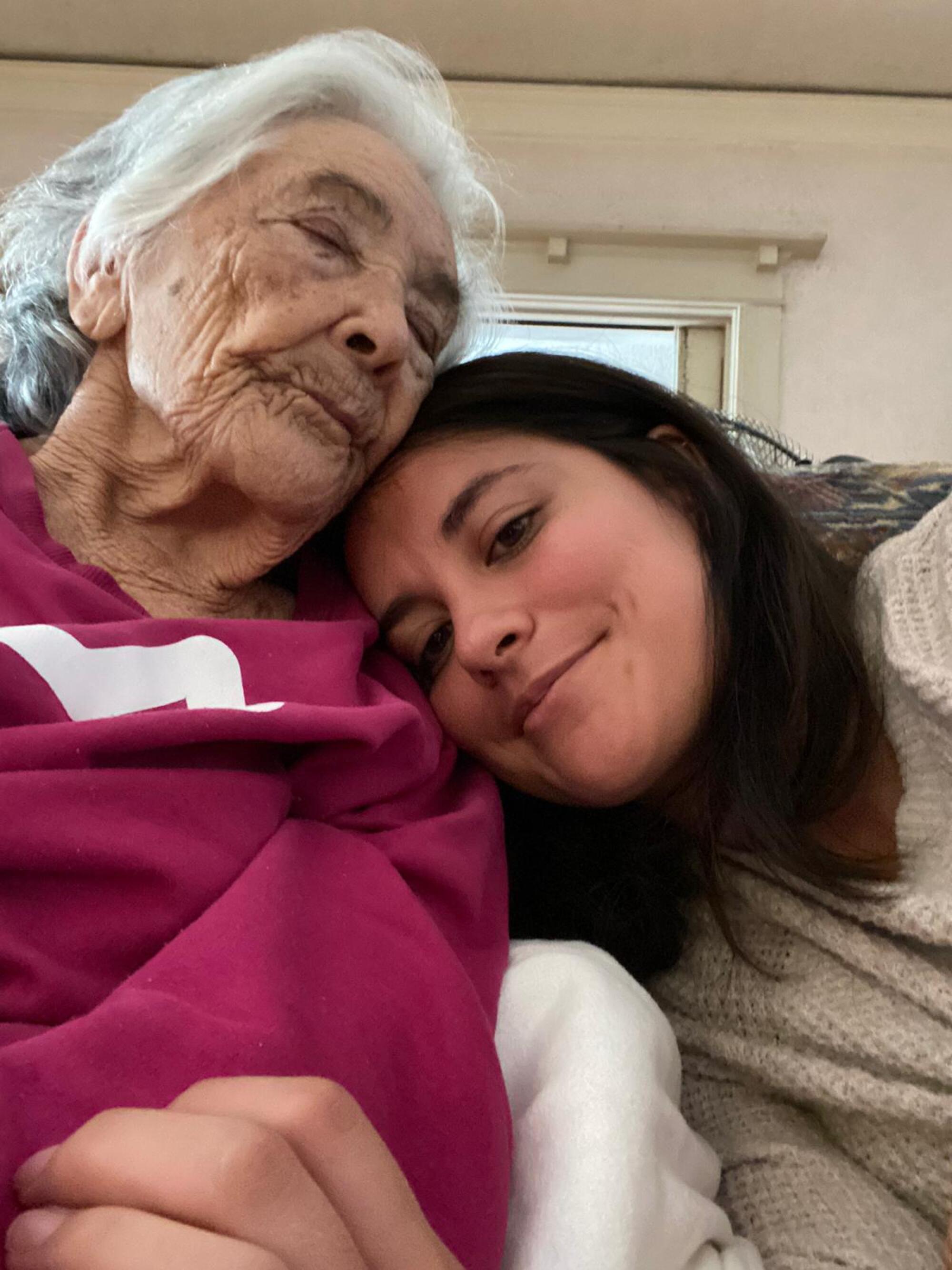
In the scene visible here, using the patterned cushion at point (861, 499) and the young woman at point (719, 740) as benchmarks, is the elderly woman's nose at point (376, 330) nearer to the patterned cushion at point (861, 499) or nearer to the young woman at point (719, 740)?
the young woman at point (719, 740)

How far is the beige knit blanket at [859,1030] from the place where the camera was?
0.71 meters

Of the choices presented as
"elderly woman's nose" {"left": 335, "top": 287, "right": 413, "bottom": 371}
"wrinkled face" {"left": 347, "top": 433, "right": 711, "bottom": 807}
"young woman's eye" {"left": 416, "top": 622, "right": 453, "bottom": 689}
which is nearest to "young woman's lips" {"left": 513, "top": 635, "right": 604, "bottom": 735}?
"wrinkled face" {"left": 347, "top": 433, "right": 711, "bottom": 807}

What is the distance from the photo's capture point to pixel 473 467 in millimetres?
919

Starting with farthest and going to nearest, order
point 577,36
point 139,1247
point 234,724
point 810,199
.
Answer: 1. point 810,199
2. point 577,36
3. point 234,724
4. point 139,1247

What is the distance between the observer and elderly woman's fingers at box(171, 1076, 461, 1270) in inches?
15.0

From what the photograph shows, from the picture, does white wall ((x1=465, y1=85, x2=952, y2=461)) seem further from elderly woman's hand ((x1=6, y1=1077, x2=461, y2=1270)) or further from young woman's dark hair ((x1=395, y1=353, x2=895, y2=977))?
elderly woman's hand ((x1=6, y1=1077, x2=461, y2=1270))

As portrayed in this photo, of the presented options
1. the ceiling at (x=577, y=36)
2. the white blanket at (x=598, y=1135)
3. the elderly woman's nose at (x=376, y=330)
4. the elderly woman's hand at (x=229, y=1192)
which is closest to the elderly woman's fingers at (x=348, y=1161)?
the elderly woman's hand at (x=229, y=1192)

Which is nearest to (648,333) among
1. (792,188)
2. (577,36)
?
(792,188)

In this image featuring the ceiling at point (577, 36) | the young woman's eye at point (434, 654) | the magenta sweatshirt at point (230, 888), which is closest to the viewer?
the magenta sweatshirt at point (230, 888)

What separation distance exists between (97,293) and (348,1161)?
0.87 m

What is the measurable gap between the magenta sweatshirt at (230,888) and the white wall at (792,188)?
2.08 m

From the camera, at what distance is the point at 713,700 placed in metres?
0.86

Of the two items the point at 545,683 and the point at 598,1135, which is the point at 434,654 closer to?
the point at 545,683

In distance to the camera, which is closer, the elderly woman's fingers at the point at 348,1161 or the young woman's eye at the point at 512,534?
the elderly woman's fingers at the point at 348,1161
